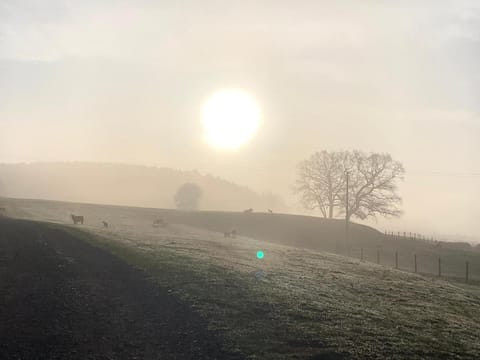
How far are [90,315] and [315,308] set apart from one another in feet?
32.0

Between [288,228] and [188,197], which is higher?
[188,197]

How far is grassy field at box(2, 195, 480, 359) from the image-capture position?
15.5 m

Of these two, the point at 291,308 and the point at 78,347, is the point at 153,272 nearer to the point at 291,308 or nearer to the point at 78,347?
the point at 291,308

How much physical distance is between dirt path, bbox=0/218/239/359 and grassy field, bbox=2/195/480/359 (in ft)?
3.86

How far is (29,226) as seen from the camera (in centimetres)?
4109

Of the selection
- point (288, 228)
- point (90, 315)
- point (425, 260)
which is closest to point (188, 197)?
point (288, 228)

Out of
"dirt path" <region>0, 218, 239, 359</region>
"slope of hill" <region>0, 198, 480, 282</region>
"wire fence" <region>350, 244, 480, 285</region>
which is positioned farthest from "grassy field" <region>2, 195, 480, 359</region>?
"slope of hill" <region>0, 198, 480, 282</region>

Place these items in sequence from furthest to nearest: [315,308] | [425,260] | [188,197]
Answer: [188,197] < [425,260] < [315,308]

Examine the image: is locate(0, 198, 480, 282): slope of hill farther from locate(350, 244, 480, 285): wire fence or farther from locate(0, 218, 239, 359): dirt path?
locate(0, 218, 239, 359): dirt path

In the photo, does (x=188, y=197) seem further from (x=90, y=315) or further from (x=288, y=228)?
(x=90, y=315)

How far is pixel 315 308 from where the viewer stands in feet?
67.6

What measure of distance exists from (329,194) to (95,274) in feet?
264

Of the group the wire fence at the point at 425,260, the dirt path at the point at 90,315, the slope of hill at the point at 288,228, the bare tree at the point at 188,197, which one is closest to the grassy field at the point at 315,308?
the dirt path at the point at 90,315

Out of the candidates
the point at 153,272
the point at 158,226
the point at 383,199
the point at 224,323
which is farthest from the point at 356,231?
the point at 224,323
